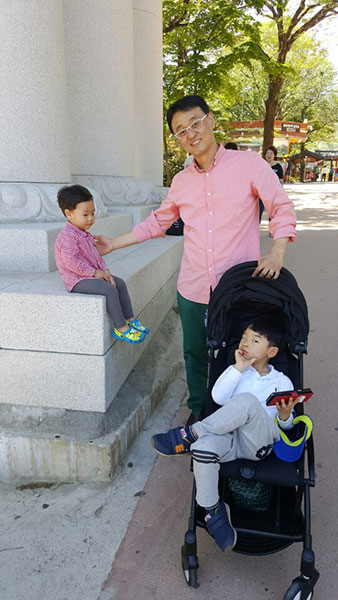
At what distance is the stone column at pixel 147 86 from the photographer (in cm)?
680

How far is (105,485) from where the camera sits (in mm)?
2729

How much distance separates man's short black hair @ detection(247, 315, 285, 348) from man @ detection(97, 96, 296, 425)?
0.78 ft

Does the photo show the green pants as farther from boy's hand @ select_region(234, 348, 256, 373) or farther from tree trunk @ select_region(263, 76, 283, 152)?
tree trunk @ select_region(263, 76, 283, 152)

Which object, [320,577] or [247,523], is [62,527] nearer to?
[247,523]

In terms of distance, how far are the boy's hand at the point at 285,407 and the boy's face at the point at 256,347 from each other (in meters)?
0.30

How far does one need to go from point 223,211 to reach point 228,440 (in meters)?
1.22

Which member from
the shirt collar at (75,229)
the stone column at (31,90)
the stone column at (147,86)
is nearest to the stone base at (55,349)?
the shirt collar at (75,229)

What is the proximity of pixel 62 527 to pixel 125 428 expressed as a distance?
0.67 m

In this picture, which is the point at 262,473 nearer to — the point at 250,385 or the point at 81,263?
the point at 250,385

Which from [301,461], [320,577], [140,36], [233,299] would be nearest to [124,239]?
[233,299]

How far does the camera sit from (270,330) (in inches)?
90.5

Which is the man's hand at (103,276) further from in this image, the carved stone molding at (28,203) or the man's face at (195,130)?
the carved stone molding at (28,203)

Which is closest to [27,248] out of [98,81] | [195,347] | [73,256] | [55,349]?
[73,256]

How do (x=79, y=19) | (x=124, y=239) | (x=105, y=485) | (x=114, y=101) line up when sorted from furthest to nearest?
1. (x=114, y=101)
2. (x=79, y=19)
3. (x=124, y=239)
4. (x=105, y=485)
